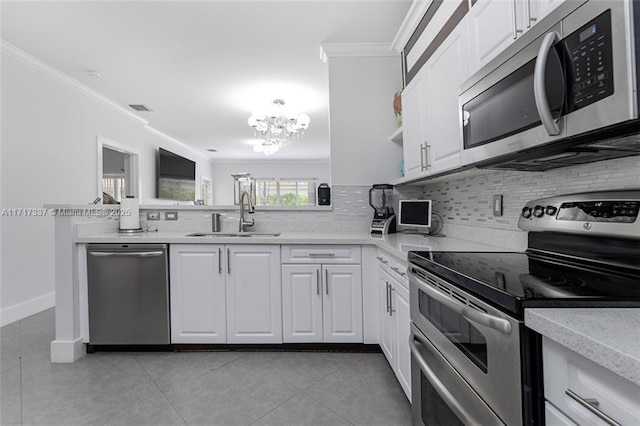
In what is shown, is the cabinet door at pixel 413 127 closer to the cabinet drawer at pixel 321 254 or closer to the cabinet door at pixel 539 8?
the cabinet drawer at pixel 321 254

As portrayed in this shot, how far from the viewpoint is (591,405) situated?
53cm

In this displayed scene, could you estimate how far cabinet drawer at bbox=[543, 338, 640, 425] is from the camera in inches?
18.8

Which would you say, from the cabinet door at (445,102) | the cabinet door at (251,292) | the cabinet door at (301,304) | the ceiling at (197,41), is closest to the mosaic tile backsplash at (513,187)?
the cabinet door at (445,102)

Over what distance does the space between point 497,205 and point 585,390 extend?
1275 mm

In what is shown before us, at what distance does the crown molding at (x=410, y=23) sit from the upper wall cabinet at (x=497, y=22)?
2.76ft

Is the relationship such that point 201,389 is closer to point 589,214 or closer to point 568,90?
point 589,214

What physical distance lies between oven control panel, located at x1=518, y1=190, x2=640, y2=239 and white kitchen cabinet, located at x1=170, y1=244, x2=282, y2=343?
1609 mm

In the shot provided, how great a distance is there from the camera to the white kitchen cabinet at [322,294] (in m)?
2.25

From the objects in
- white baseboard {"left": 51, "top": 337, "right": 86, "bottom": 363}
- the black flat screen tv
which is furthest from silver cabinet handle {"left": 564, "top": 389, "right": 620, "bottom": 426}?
the black flat screen tv

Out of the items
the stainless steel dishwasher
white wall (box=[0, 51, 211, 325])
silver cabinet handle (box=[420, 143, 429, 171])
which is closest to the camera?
silver cabinet handle (box=[420, 143, 429, 171])

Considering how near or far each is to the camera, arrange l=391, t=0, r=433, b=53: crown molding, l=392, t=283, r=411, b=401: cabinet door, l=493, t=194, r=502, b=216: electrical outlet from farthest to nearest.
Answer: l=391, t=0, r=433, b=53: crown molding, l=493, t=194, r=502, b=216: electrical outlet, l=392, t=283, r=411, b=401: cabinet door

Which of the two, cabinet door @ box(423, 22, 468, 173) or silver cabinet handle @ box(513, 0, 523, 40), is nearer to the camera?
silver cabinet handle @ box(513, 0, 523, 40)

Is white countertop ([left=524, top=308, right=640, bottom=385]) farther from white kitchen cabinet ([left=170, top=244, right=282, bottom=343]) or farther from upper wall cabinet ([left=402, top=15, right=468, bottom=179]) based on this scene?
white kitchen cabinet ([left=170, top=244, right=282, bottom=343])

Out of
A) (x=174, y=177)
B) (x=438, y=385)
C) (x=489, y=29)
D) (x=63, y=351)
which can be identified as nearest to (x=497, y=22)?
(x=489, y=29)
